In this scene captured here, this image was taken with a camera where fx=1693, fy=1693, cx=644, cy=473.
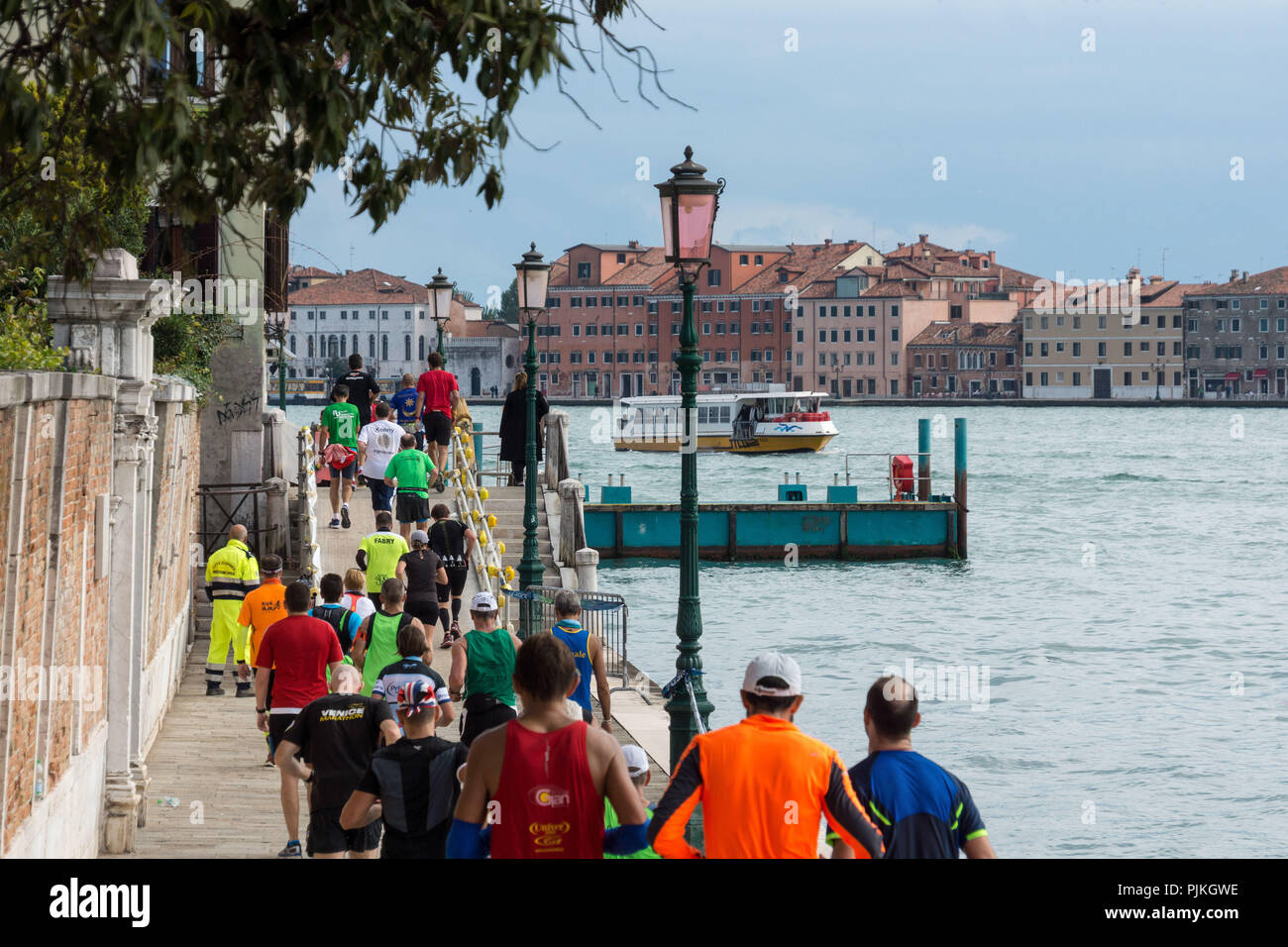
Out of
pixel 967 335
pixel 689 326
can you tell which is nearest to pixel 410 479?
pixel 689 326

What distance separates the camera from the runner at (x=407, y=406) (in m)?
22.9

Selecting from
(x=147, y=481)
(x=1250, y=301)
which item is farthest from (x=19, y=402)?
(x=1250, y=301)

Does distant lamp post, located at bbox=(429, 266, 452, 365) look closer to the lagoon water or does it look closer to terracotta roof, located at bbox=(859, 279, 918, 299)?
the lagoon water

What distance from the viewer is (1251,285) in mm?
152750

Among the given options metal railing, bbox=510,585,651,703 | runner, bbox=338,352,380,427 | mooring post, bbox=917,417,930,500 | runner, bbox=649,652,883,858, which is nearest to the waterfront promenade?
metal railing, bbox=510,585,651,703

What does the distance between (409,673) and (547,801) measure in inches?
84.8

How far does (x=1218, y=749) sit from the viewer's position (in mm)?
26297

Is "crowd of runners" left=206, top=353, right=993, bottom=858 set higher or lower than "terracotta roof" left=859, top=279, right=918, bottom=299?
lower

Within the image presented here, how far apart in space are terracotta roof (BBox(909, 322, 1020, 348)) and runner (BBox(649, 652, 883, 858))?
482 feet

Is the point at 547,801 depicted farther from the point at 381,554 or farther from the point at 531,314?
the point at 531,314

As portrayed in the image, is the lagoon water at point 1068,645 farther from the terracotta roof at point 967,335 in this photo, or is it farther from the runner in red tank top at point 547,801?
the terracotta roof at point 967,335

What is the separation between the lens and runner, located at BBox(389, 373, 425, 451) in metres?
22.9

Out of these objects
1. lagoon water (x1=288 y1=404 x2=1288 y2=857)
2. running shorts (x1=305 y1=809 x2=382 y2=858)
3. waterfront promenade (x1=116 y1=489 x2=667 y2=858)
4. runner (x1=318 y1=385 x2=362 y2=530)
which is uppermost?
runner (x1=318 y1=385 x2=362 y2=530)
